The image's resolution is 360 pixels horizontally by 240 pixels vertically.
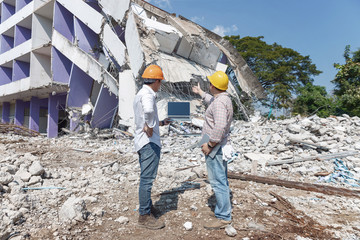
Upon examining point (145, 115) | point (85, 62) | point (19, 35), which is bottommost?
point (145, 115)

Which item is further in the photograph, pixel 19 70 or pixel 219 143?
pixel 19 70

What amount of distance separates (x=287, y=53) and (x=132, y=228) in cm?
2053

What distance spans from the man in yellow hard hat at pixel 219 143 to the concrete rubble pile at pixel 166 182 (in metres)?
0.20

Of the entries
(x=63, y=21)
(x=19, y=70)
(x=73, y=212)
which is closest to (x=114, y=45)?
(x=63, y=21)

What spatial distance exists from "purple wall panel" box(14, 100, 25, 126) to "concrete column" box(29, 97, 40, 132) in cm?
271

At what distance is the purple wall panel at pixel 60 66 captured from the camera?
40.3ft

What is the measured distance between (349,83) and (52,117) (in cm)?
1932

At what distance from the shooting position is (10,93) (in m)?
14.9

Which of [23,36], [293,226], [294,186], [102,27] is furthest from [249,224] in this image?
[23,36]

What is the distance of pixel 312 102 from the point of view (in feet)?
54.5

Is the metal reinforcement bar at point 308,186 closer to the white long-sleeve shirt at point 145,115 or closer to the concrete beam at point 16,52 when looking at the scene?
the white long-sleeve shirt at point 145,115

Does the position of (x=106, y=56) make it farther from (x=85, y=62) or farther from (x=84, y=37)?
(x=84, y=37)

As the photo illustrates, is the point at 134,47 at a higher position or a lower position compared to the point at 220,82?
higher

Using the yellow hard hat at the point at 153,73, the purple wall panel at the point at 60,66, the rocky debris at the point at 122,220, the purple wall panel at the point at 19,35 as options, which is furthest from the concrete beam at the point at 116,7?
the purple wall panel at the point at 19,35
